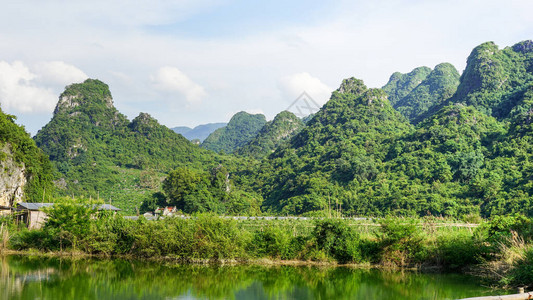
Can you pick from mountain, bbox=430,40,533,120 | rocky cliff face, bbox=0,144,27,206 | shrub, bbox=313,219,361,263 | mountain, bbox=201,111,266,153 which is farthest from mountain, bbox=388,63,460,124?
shrub, bbox=313,219,361,263

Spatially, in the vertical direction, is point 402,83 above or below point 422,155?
above

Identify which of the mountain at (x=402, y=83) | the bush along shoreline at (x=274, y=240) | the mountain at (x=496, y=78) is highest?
the mountain at (x=402, y=83)

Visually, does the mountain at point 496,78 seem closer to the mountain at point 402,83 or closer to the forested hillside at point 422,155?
the forested hillside at point 422,155

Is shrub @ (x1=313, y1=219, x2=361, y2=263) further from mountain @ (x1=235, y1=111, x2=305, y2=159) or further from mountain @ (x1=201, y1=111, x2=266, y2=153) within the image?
mountain @ (x1=201, y1=111, x2=266, y2=153)

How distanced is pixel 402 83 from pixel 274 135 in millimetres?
46195

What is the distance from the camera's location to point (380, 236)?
18.3m

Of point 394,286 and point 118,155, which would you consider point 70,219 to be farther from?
point 118,155

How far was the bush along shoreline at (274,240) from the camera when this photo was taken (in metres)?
17.4

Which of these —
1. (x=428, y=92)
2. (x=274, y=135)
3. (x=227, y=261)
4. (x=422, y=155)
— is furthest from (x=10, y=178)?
(x=428, y=92)

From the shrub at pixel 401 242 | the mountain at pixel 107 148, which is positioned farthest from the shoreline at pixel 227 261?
the mountain at pixel 107 148

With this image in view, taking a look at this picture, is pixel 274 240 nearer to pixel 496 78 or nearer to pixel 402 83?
pixel 496 78

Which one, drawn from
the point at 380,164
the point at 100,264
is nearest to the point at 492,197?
the point at 380,164

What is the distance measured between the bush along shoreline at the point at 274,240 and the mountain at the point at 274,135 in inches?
2506

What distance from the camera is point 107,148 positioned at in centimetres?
6931
